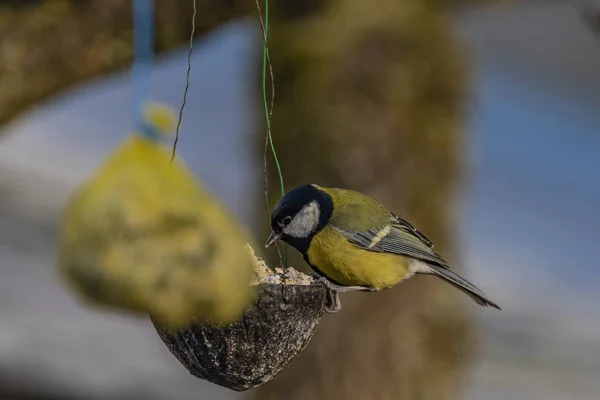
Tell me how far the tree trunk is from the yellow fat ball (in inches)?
83.7

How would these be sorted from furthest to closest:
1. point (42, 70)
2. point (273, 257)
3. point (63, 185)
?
point (63, 185), point (273, 257), point (42, 70)

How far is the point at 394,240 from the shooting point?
6.95 feet

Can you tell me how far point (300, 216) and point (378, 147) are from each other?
186 centimetres

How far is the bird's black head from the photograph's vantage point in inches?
75.4

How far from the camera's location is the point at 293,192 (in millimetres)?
1929

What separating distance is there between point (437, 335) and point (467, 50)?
1267 mm

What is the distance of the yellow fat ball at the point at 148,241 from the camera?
4.78 ft

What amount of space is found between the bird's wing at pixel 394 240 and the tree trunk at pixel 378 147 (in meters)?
1.51

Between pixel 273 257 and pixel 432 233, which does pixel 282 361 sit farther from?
pixel 432 233

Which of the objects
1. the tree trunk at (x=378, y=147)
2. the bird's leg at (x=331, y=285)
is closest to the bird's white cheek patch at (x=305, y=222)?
the bird's leg at (x=331, y=285)

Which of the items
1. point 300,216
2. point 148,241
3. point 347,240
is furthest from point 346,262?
point 148,241

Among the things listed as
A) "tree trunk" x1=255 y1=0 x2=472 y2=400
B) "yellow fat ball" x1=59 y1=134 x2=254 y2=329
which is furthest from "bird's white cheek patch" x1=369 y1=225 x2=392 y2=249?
"tree trunk" x1=255 y1=0 x2=472 y2=400

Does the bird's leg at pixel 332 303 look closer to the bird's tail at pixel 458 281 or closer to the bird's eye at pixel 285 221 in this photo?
the bird's eye at pixel 285 221

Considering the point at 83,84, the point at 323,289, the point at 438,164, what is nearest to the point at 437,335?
the point at 438,164
